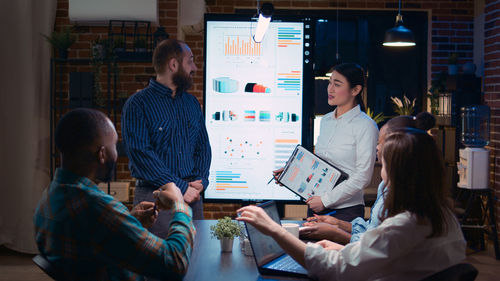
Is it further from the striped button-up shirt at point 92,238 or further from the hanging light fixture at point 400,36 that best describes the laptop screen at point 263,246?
the hanging light fixture at point 400,36

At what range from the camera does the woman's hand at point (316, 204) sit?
274 centimetres

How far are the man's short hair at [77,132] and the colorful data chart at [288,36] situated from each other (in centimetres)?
239

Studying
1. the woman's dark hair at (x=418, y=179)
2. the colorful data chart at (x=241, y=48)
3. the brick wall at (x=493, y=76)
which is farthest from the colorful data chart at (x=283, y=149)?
the brick wall at (x=493, y=76)

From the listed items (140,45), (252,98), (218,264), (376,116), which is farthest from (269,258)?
(376,116)

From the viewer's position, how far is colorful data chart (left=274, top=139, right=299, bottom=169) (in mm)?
3652

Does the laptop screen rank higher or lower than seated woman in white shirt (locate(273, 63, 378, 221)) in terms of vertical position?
lower

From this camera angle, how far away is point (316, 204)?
9.00ft

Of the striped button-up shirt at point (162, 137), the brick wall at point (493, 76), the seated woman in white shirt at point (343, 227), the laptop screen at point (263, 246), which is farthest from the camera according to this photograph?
the brick wall at point (493, 76)

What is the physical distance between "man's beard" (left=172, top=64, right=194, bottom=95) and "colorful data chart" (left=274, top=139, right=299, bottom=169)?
1.02 metres

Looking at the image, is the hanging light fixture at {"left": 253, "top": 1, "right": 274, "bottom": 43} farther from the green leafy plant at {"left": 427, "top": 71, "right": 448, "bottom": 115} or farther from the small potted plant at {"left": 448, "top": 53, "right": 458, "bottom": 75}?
the small potted plant at {"left": 448, "top": 53, "right": 458, "bottom": 75}

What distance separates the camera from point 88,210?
135 cm

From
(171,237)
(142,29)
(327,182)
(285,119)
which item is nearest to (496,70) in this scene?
(285,119)

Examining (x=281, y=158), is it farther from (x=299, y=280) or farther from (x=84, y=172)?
(x=84, y=172)

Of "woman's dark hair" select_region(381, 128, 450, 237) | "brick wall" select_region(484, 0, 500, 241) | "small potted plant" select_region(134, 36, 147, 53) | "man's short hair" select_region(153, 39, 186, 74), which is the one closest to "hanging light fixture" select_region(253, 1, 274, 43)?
"man's short hair" select_region(153, 39, 186, 74)
